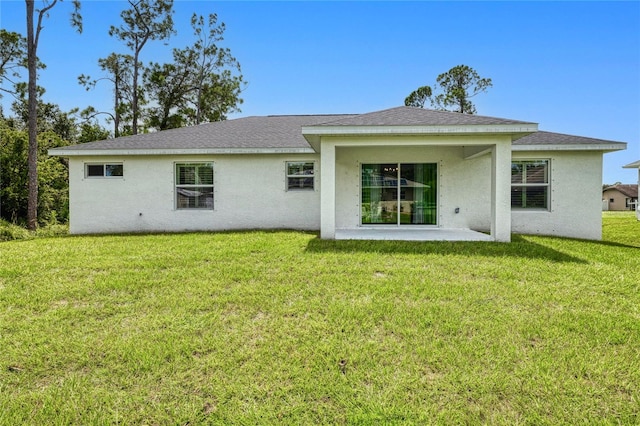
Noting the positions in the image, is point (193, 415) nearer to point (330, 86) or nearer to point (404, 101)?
point (330, 86)

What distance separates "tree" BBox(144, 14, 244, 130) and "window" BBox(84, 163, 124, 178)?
14889mm

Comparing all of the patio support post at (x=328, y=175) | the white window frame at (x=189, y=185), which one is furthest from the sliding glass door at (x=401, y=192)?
the white window frame at (x=189, y=185)

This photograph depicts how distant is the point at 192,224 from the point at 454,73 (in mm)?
29124

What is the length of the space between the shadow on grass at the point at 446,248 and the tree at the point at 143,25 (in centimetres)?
2147

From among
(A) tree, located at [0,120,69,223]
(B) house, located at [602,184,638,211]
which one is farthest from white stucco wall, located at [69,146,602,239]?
(B) house, located at [602,184,638,211]

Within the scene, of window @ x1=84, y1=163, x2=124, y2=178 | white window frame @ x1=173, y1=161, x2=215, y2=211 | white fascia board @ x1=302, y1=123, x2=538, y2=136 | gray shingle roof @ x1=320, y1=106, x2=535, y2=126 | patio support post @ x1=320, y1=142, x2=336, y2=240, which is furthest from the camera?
window @ x1=84, y1=163, x2=124, y2=178

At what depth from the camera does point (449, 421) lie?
2275mm

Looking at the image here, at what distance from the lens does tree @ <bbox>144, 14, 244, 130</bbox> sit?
24.2m

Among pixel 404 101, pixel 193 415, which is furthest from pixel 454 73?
pixel 193 415

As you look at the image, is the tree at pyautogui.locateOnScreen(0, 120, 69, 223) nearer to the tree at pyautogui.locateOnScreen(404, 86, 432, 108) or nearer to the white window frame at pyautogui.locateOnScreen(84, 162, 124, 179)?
the white window frame at pyautogui.locateOnScreen(84, 162, 124, 179)

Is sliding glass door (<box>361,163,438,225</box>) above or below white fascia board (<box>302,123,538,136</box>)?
below

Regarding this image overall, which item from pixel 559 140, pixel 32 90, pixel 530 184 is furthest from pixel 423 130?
pixel 32 90

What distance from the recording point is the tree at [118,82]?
23255 mm

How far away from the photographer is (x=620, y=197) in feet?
171
